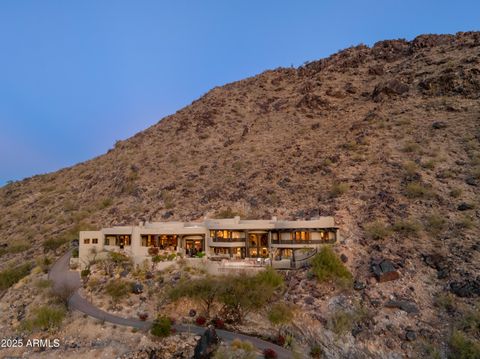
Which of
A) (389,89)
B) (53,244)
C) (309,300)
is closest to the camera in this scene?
(309,300)

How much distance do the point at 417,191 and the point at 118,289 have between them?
3187cm

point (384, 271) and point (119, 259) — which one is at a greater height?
point (384, 271)

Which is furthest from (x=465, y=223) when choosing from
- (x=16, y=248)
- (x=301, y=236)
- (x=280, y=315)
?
(x=16, y=248)

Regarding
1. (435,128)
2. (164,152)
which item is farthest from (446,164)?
(164,152)

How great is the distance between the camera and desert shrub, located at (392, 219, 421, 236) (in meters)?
37.0

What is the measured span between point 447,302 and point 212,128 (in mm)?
54489

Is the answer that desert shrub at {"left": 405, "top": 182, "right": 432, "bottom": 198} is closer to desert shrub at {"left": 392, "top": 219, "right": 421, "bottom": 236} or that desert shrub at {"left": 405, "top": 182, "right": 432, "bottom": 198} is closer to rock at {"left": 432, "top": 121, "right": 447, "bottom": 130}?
desert shrub at {"left": 392, "top": 219, "right": 421, "bottom": 236}

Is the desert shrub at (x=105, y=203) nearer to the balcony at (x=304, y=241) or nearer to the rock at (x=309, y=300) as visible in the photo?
the balcony at (x=304, y=241)

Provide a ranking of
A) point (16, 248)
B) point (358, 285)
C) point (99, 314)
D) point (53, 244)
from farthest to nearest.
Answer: point (16, 248)
point (53, 244)
point (99, 314)
point (358, 285)

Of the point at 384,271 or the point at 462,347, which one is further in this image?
the point at 384,271

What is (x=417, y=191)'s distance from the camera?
139ft

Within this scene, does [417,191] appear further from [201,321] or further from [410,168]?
[201,321]

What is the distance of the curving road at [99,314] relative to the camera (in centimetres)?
2877

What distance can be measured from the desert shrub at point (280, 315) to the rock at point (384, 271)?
8.18 meters
